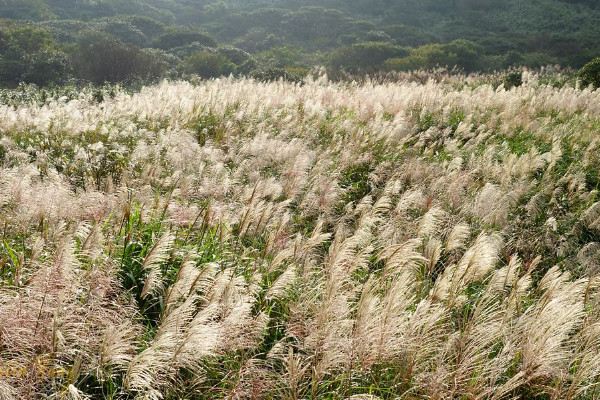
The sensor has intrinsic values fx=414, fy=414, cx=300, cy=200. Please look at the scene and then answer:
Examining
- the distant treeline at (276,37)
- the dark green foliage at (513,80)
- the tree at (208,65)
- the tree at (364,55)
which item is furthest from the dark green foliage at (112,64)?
the dark green foliage at (513,80)

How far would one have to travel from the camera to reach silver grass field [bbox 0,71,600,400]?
2.22 meters

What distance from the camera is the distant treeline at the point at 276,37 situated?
2403 cm

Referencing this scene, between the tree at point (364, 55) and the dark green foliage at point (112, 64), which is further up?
the tree at point (364, 55)

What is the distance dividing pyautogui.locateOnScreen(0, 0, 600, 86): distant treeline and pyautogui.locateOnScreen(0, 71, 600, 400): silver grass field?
1578cm

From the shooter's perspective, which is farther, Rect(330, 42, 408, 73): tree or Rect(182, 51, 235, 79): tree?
Rect(330, 42, 408, 73): tree

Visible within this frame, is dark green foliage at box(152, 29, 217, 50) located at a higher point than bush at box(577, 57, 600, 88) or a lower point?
lower

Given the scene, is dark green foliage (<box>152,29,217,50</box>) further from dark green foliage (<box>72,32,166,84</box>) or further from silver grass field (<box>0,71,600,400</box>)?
silver grass field (<box>0,71,600,400</box>)

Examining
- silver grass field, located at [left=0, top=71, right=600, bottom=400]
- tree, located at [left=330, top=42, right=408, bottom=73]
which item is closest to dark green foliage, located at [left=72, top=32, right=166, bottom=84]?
tree, located at [left=330, top=42, right=408, bottom=73]

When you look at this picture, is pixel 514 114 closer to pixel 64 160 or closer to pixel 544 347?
pixel 544 347

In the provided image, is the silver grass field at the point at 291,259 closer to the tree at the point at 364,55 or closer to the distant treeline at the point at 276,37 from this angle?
the distant treeline at the point at 276,37

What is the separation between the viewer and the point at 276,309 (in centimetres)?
309

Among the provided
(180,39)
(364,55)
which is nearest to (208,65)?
(180,39)

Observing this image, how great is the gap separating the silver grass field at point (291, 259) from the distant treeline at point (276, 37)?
51.8ft

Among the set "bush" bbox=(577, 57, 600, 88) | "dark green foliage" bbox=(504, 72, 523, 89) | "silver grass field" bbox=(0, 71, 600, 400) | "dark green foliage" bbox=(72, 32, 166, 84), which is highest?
"bush" bbox=(577, 57, 600, 88)
